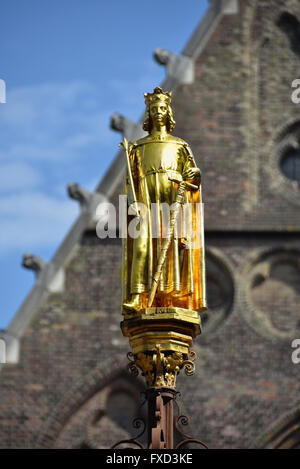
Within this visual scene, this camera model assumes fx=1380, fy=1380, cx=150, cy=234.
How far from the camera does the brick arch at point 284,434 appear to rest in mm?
16172

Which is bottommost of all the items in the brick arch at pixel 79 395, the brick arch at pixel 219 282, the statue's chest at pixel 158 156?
the statue's chest at pixel 158 156

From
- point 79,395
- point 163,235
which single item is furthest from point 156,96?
point 79,395

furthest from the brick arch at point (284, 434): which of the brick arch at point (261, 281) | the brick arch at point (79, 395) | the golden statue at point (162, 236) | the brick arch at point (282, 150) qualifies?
the golden statue at point (162, 236)

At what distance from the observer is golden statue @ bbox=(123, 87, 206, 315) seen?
8.62 meters

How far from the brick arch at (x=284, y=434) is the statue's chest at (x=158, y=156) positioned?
310 inches

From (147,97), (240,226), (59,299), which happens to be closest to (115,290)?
(59,299)

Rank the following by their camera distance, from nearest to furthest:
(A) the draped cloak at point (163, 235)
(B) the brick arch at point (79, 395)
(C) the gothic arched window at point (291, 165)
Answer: (A) the draped cloak at point (163, 235) → (B) the brick arch at point (79, 395) → (C) the gothic arched window at point (291, 165)

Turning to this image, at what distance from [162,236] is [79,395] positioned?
8127mm

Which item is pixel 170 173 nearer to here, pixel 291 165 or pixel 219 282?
pixel 219 282

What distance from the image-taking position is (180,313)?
839 centimetres

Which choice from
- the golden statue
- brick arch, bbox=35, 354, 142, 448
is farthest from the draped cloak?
brick arch, bbox=35, 354, 142, 448

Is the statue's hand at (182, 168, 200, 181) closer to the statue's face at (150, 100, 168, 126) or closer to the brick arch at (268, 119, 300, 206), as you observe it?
the statue's face at (150, 100, 168, 126)

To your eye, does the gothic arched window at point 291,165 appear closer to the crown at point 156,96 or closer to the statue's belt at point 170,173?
the crown at point 156,96

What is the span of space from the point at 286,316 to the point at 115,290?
6.95ft
